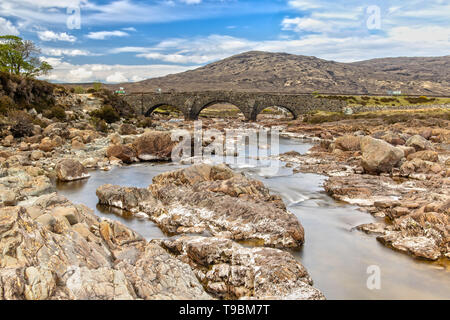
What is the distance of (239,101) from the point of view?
267 feet

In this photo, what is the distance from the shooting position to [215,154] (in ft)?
110

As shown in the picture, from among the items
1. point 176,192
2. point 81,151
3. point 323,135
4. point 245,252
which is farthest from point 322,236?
point 323,135

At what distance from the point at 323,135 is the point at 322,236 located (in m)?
37.0

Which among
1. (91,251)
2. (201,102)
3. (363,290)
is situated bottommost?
(363,290)

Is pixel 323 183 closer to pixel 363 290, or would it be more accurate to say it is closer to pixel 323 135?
pixel 363 290

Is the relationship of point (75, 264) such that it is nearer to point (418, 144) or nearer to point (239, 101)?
point (418, 144)

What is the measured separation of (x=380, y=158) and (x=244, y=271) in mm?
17660

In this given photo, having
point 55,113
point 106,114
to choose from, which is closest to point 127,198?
point 55,113

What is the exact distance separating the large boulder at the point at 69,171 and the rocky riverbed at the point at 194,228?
69mm

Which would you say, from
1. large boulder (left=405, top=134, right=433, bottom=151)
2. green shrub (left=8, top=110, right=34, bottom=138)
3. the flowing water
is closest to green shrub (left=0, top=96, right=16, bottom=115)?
green shrub (left=8, top=110, right=34, bottom=138)

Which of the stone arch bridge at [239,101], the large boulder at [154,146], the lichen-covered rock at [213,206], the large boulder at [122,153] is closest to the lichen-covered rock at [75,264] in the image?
the lichen-covered rock at [213,206]

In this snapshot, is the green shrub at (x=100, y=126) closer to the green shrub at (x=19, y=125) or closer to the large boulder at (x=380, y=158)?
the green shrub at (x=19, y=125)

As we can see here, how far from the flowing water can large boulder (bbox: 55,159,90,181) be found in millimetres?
801

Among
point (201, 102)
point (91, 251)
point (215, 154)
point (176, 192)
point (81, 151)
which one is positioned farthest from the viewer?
point (201, 102)
